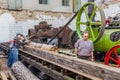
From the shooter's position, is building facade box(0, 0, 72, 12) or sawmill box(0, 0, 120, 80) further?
building facade box(0, 0, 72, 12)

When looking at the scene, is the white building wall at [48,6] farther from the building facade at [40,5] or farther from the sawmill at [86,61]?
the sawmill at [86,61]

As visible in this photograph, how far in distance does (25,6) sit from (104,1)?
246 inches

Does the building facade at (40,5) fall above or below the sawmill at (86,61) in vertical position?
above

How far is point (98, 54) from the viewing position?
7.78 metres

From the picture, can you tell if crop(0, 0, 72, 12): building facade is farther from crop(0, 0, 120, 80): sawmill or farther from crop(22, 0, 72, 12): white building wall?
crop(0, 0, 120, 80): sawmill

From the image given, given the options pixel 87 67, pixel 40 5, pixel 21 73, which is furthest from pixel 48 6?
pixel 87 67

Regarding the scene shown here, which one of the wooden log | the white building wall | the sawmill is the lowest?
the wooden log

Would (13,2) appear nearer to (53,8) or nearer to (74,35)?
(53,8)

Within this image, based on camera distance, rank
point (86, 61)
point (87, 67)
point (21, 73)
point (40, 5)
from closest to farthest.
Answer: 1. point (87, 67)
2. point (86, 61)
3. point (21, 73)
4. point (40, 5)

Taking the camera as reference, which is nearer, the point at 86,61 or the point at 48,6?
the point at 86,61

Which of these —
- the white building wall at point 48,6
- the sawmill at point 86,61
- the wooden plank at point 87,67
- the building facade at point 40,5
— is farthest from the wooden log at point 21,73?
the white building wall at point 48,6

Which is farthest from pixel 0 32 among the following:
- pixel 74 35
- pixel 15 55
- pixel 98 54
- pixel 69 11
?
pixel 98 54

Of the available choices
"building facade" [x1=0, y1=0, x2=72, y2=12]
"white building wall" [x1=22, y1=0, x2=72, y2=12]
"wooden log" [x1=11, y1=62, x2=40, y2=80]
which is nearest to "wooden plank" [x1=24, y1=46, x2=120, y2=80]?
"wooden log" [x1=11, y1=62, x2=40, y2=80]

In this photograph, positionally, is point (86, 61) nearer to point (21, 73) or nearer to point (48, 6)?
point (21, 73)
